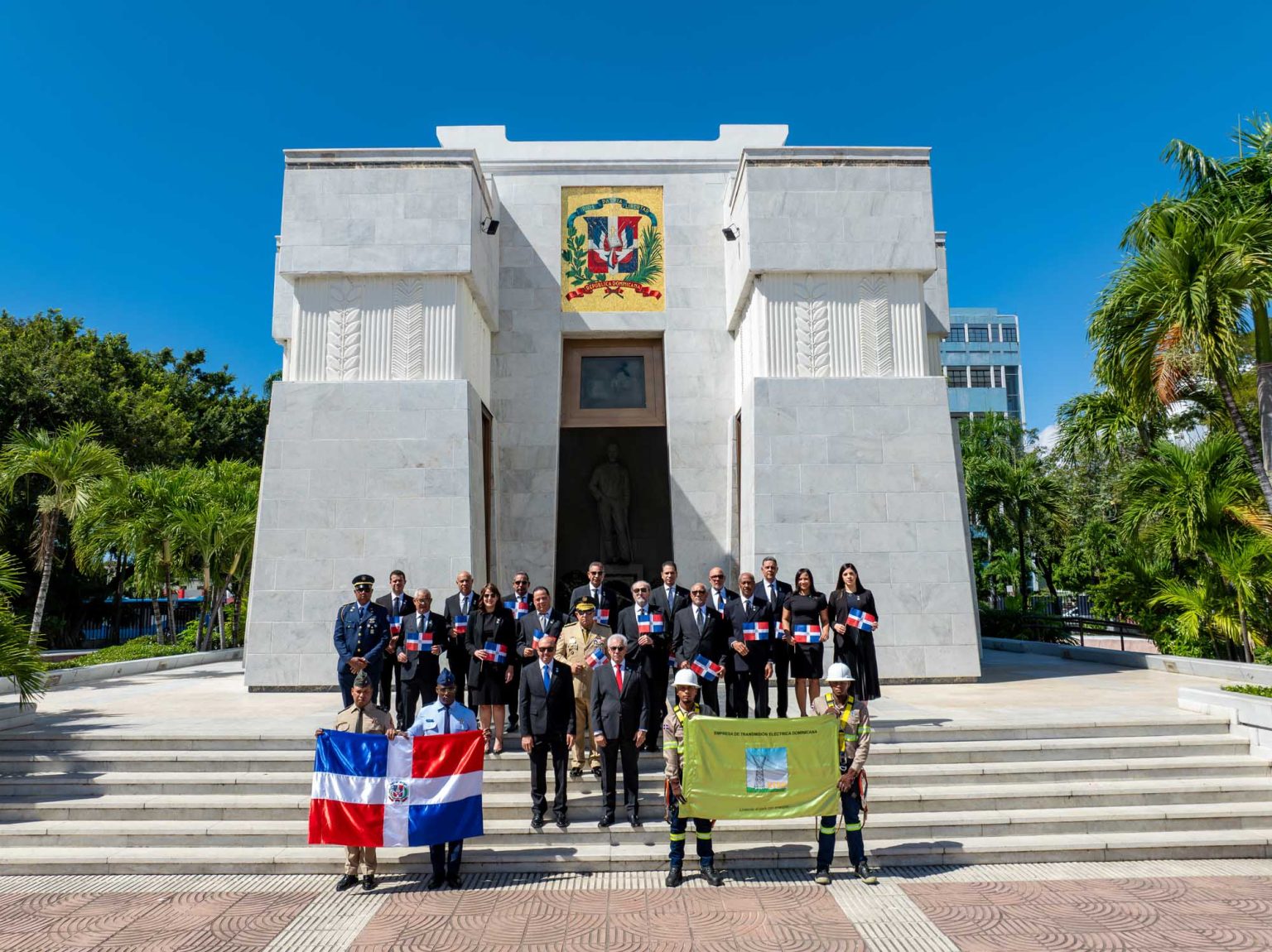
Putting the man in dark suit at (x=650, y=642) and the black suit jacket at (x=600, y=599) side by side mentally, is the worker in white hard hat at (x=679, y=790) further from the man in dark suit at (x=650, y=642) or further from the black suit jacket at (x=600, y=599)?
the black suit jacket at (x=600, y=599)

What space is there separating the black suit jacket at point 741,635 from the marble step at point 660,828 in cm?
167

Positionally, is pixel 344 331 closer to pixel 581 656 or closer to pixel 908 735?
pixel 581 656

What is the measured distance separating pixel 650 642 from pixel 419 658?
2415 mm

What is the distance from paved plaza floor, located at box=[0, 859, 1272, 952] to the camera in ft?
17.3

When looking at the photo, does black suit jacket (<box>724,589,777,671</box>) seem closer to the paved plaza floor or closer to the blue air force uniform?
the paved plaza floor

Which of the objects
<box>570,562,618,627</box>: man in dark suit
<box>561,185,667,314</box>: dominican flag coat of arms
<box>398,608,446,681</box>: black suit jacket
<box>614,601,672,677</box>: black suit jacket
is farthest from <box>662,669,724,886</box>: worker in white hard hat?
<box>561,185,667,314</box>: dominican flag coat of arms

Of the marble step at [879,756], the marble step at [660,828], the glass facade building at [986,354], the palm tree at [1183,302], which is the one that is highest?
the glass facade building at [986,354]

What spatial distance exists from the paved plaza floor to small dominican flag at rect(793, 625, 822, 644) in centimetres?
257

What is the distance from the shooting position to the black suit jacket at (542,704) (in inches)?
277

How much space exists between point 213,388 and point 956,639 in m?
35.2

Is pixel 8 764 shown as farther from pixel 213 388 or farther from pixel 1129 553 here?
pixel 213 388

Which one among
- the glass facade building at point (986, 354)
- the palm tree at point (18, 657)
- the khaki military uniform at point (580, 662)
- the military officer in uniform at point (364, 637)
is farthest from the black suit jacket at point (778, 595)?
the glass facade building at point (986, 354)

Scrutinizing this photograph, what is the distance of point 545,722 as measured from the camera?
277 inches

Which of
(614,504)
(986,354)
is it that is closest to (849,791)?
(614,504)
